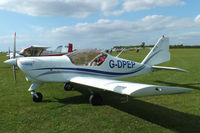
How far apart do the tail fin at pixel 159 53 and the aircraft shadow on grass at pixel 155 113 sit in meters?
2.87

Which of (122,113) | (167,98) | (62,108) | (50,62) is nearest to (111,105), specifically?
(122,113)

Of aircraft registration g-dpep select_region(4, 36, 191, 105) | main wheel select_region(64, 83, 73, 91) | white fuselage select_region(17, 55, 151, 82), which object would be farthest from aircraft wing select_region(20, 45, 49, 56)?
white fuselage select_region(17, 55, 151, 82)

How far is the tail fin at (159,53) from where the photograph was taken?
8133 millimetres

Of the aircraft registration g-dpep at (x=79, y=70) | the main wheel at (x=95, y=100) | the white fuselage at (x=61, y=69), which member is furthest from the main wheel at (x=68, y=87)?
the main wheel at (x=95, y=100)

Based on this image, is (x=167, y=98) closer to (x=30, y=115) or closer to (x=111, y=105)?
(x=111, y=105)

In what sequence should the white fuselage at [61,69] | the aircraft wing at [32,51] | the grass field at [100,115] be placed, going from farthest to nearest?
the aircraft wing at [32,51], the white fuselage at [61,69], the grass field at [100,115]

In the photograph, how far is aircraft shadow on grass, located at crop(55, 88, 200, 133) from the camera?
12.8ft

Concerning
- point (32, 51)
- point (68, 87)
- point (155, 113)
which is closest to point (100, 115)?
point (155, 113)

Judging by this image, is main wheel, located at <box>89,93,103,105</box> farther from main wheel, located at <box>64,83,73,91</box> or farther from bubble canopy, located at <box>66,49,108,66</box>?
main wheel, located at <box>64,83,73,91</box>

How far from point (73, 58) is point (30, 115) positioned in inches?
103

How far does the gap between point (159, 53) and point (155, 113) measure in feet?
14.5

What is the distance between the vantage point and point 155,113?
4723mm

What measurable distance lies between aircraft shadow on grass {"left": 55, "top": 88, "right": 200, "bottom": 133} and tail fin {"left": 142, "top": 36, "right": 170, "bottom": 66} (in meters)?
2.87

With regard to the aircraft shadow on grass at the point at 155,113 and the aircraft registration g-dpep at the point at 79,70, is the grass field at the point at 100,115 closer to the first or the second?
the aircraft shadow on grass at the point at 155,113
